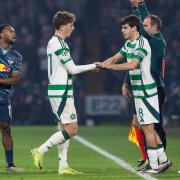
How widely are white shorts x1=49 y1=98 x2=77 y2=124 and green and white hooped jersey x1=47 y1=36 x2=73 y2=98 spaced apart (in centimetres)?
7

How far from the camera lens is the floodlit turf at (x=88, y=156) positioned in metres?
12.9

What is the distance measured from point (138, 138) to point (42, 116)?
1448cm

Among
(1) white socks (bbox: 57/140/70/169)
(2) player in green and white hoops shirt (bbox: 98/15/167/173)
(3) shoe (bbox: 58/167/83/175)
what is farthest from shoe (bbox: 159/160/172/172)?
(1) white socks (bbox: 57/140/70/169)

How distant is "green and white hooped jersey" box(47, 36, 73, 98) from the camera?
13.0m

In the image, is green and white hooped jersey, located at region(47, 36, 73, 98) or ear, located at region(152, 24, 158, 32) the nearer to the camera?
green and white hooped jersey, located at region(47, 36, 73, 98)

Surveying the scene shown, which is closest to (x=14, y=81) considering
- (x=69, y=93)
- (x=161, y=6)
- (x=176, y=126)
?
(x=69, y=93)

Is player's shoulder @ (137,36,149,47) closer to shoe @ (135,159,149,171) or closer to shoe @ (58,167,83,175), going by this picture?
shoe @ (135,159,149,171)

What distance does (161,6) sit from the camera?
105 feet

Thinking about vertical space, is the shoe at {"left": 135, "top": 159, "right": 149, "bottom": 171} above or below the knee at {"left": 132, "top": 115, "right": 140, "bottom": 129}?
below

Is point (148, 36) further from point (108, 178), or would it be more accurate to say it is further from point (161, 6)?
point (161, 6)

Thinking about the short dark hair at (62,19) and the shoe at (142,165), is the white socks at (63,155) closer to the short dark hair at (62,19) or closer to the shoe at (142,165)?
the shoe at (142,165)

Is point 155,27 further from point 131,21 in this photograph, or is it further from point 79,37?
point 79,37

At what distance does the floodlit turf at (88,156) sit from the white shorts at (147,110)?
0.75m

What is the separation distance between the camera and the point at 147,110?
1326 centimetres
